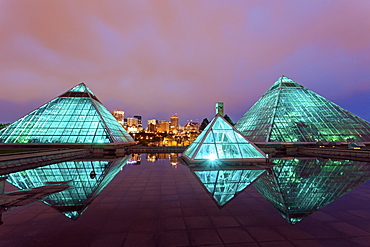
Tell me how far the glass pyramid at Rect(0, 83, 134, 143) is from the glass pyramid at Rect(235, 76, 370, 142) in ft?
97.3

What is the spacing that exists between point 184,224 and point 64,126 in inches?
1556

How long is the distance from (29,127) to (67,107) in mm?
7988

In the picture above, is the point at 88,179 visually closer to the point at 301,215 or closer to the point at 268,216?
the point at 268,216

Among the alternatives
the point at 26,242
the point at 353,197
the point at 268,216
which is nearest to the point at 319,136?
the point at 353,197

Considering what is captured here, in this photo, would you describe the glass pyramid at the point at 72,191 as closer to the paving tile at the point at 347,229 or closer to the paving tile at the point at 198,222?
the paving tile at the point at 198,222

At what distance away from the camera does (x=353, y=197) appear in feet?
29.7

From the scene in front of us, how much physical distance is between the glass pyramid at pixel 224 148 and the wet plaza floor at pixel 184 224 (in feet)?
32.4

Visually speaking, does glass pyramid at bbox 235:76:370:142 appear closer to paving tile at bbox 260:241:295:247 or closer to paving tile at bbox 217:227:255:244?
paving tile at bbox 217:227:255:244

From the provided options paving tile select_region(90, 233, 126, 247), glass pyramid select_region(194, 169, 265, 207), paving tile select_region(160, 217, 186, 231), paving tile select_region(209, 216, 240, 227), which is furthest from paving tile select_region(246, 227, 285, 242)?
paving tile select_region(90, 233, 126, 247)

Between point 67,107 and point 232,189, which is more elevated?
point 67,107

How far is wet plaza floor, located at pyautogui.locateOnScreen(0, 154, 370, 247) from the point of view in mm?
5203

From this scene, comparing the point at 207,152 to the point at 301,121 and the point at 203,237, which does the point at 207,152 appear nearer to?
the point at 203,237

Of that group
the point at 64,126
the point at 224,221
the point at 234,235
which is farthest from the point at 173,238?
the point at 64,126

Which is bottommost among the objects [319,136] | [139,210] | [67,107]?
[139,210]
